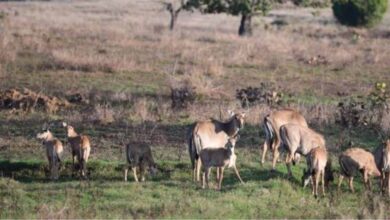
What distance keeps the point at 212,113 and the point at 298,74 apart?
9.73 m

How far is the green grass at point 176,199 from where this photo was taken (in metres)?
12.2

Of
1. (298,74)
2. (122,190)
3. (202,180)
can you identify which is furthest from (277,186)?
(298,74)

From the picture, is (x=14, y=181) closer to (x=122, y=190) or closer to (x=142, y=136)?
(x=122, y=190)

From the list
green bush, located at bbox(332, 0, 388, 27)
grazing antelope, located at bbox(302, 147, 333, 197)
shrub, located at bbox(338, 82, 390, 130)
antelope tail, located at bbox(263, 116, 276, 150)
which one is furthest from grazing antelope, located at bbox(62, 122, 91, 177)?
green bush, located at bbox(332, 0, 388, 27)

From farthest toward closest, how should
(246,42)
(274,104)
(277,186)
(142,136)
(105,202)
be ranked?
(246,42) < (274,104) < (142,136) < (277,186) < (105,202)

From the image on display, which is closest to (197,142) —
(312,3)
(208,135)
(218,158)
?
(208,135)

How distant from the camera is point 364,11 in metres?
50.3

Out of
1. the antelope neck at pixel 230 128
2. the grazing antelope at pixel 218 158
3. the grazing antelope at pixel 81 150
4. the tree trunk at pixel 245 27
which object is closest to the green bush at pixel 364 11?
the tree trunk at pixel 245 27

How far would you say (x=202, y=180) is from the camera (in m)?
14.1

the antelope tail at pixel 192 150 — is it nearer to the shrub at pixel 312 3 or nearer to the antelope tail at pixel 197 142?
the antelope tail at pixel 197 142

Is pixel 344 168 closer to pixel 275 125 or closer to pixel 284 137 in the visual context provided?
pixel 284 137

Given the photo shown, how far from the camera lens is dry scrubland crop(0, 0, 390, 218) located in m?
12.7

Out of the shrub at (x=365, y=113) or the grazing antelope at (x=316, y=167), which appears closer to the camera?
the grazing antelope at (x=316, y=167)

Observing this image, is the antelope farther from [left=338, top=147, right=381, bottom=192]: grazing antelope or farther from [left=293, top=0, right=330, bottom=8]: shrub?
[left=293, top=0, right=330, bottom=8]: shrub
